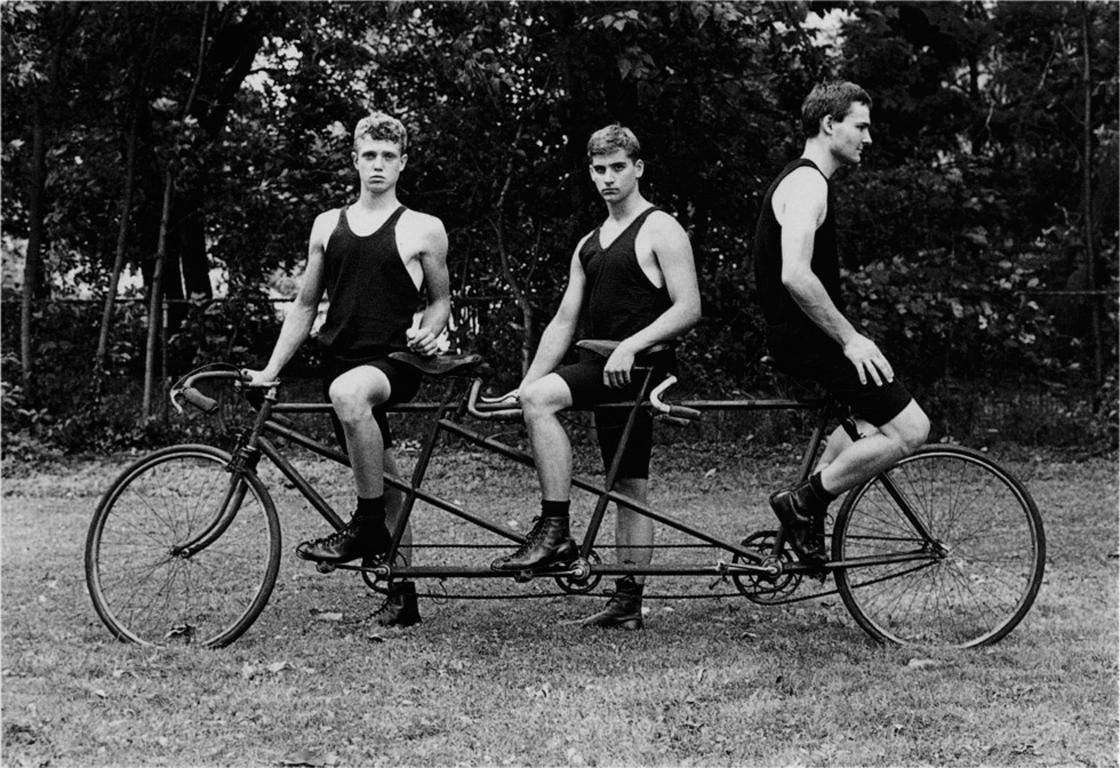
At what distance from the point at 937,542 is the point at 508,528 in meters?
1.60

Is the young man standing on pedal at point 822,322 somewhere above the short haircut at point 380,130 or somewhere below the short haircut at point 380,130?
below

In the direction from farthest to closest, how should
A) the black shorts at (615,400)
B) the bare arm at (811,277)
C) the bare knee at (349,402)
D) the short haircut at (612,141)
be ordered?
1. the short haircut at (612,141)
2. the black shorts at (615,400)
3. the bare knee at (349,402)
4. the bare arm at (811,277)

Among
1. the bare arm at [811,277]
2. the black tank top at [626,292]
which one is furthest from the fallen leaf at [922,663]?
the black tank top at [626,292]

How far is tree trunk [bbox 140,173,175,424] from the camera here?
1161 cm

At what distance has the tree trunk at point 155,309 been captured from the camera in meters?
11.6

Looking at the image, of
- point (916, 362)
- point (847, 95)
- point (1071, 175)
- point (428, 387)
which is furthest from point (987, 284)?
point (847, 95)

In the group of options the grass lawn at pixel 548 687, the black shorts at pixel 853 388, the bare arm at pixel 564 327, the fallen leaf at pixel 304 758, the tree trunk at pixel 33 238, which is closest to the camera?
the fallen leaf at pixel 304 758

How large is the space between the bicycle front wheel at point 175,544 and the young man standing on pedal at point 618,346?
1043mm

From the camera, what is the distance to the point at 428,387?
1152cm

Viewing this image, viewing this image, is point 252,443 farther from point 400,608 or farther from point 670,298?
point 670,298

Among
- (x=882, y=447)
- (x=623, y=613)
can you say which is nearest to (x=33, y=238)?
(x=623, y=613)

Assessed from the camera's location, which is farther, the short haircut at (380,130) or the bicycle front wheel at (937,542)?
the short haircut at (380,130)

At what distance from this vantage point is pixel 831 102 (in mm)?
4695

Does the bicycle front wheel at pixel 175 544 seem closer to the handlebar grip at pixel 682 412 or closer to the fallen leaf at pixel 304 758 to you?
the fallen leaf at pixel 304 758
